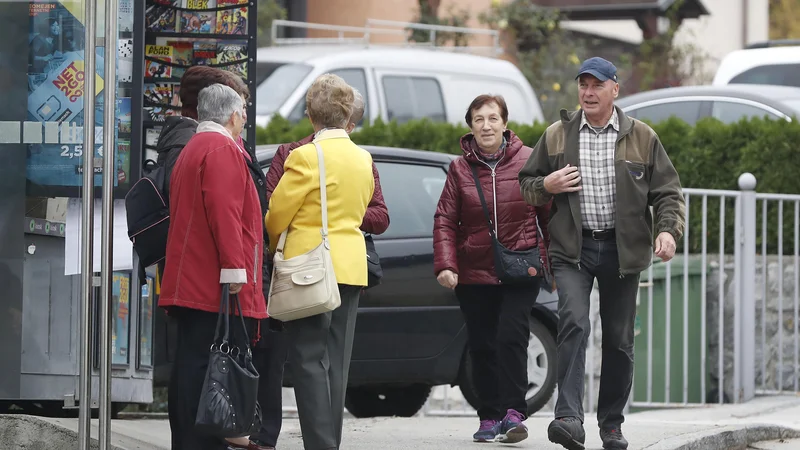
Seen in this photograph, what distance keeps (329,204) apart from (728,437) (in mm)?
2762

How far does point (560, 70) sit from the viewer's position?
20344 mm

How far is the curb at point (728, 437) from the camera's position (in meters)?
6.80

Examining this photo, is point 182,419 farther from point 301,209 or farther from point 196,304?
point 301,209

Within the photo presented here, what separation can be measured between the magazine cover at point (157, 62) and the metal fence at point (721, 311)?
3766 mm

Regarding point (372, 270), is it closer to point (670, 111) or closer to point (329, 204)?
point (329, 204)

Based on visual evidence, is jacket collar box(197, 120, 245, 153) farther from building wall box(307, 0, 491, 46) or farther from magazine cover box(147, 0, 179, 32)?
building wall box(307, 0, 491, 46)

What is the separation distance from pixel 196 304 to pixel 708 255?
Result: 6.02 metres

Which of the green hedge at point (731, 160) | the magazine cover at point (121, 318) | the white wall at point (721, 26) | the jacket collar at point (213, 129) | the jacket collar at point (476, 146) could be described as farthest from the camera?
the white wall at point (721, 26)

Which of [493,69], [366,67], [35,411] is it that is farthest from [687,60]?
[35,411]

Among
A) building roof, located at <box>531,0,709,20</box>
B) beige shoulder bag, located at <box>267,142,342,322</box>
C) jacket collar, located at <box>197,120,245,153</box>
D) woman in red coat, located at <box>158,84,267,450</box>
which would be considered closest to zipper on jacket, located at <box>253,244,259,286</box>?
woman in red coat, located at <box>158,84,267,450</box>

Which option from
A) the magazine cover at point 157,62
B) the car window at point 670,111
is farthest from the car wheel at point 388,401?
the car window at point 670,111

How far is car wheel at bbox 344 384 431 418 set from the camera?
360 inches

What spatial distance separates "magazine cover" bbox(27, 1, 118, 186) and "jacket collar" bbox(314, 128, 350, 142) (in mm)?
1071

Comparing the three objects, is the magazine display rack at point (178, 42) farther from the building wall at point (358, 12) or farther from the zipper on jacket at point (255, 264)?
the building wall at point (358, 12)
